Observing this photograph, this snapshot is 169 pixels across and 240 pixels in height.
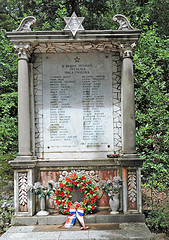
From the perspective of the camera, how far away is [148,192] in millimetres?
7828

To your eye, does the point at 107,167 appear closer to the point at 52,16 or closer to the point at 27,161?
the point at 27,161

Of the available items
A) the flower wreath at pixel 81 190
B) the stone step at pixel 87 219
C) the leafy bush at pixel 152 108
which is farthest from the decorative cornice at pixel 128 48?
the stone step at pixel 87 219

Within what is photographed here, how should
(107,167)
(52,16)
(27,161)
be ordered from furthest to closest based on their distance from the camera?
(52,16) < (107,167) < (27,161)

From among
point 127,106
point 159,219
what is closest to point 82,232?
point 159,219

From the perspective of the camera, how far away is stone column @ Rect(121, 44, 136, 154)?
5320 millimetres

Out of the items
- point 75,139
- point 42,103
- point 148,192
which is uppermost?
point 42,103

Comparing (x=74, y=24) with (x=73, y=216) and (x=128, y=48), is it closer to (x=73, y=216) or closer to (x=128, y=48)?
(x=128, y=48)

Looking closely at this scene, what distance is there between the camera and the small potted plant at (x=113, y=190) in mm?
5174

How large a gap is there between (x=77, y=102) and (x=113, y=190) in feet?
6.57

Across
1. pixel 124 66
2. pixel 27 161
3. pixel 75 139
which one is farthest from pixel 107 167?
pixel 124 66

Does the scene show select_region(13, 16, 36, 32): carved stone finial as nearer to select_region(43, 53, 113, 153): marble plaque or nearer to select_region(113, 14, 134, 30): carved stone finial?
select_region(43, 53, 113, 153): marble plaque

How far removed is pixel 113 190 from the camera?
5168mm

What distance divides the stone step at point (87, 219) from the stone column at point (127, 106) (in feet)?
4.07

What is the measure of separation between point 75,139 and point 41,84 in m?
1.42
